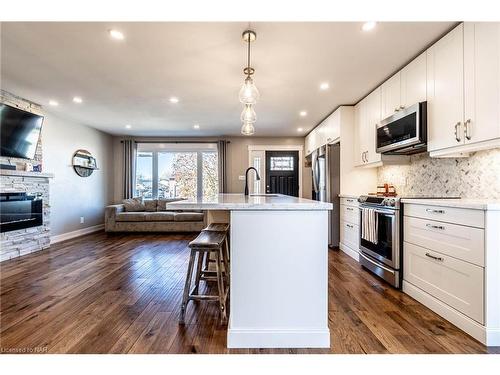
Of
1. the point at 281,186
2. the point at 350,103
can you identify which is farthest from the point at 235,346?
the point at 281,186

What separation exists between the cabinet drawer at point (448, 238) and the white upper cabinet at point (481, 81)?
0.72 metres

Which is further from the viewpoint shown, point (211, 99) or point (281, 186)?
point (281, 186)

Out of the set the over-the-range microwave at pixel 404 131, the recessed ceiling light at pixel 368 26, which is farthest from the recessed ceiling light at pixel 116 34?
the over-the-range microwave at pixel 404 131

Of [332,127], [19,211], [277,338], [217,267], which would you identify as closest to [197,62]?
[217,267]

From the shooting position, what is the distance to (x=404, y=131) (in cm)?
293

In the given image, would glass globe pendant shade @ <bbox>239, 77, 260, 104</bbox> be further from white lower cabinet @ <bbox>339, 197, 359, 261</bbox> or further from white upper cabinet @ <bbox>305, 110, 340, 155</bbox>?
white upper cabinet @ <bbox>305, 110, 340, 155</bbox>

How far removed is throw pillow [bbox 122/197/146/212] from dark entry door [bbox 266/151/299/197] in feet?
10.5

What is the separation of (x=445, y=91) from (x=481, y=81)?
38cm

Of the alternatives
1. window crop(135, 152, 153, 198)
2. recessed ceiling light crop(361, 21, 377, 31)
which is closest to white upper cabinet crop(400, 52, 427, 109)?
recessed ceiling light crop(361, 21, 377, 31)

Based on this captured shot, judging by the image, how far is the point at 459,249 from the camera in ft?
6.44

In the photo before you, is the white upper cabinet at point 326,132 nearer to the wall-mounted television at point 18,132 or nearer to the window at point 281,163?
the window at point 281,163

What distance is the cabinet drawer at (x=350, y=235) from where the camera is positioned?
3833 mm
